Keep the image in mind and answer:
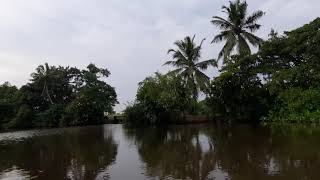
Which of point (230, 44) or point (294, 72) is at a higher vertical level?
point (230, 44)

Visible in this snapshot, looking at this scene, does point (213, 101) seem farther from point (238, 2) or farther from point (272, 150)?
point (272, 150)

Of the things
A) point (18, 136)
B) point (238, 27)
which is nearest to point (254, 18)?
point (238, 27)

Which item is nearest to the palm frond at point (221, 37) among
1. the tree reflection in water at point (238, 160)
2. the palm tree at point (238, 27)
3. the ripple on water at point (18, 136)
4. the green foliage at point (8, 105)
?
the palm tree at point (238, 27)

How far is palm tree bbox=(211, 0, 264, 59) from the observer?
38625mm

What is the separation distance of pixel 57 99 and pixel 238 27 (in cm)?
3218

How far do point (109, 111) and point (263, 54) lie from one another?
26950mm

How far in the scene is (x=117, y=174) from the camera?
12266 mm

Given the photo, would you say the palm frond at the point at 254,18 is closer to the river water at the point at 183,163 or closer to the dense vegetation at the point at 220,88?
the dense vegetation at the point at 220,88

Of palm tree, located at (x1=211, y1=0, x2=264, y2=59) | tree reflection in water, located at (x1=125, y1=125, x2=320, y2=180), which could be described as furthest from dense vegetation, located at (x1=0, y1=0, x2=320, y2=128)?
tree reflection in water, located at (x1=125, y1=125, x2=320, y2=180)

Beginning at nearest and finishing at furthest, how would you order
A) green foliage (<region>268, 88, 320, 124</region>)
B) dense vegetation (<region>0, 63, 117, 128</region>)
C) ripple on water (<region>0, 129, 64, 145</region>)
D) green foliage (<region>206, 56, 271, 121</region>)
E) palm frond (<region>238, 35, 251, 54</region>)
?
green foliage (<region>268, 88, 320, 124</region>), ripple on water (<region>0, 129, 64, 145</region>), green foliage (<region>206, 56, 271, 121</region>), palm frond (<region>238, 35, 251, 54</region>), dense vegetation (<region>0, 63, 117, 128</region>)

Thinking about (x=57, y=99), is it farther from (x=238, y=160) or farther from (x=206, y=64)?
(x=238, y=160)

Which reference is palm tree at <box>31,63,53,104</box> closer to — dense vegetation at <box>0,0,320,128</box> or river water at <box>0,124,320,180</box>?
dense vegetation at <box>0,0,320,128</box>

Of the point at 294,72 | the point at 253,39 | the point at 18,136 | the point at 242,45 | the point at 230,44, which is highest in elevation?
the point at 253,39

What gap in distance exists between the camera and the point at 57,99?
198 feet
